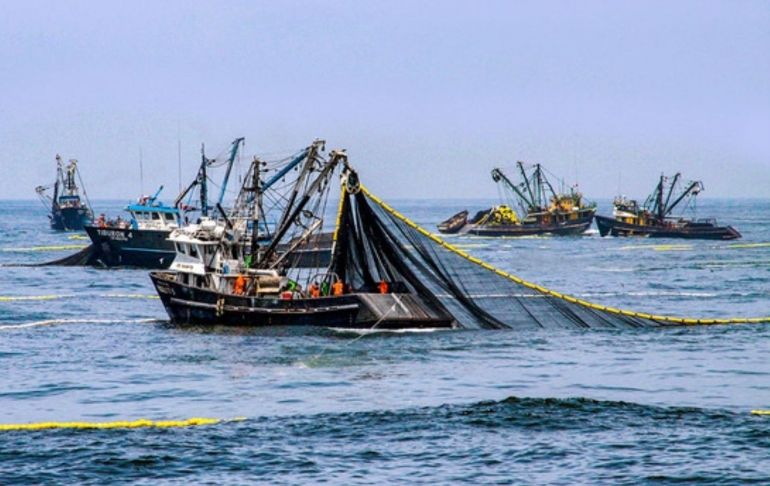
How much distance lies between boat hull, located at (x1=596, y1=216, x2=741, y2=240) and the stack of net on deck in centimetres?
10160

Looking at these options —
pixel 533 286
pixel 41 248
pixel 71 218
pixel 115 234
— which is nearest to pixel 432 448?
pixel 533 286

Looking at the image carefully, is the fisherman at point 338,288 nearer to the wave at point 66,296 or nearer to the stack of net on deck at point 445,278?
the stack of net on deck at point 445,278

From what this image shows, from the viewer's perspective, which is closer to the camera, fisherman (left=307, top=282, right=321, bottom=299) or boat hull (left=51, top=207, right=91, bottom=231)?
fisherman (left=307, top=282, right=321, bottom=299)

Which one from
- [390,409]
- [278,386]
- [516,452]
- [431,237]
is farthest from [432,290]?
[516,452]

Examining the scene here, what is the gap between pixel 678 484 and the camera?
29969 mm

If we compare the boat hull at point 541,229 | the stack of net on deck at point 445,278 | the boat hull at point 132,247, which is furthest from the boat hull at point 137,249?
the boat hull at point 541,229

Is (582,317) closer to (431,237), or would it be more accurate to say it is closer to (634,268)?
(431,237)

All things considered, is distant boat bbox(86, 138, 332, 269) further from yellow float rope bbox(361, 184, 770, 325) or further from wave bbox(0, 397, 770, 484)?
wave bbox(0, 397, 770, 484)

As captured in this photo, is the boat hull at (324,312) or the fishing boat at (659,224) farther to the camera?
the fishing boat at (659,224)

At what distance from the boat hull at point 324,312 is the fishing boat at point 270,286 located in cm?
4

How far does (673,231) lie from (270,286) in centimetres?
10588

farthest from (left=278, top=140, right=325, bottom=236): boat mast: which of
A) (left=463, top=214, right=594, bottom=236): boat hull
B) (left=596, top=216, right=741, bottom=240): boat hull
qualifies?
(left=463, top=214, right=594, bottom=236): boat hull

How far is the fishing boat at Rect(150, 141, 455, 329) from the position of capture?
56125mm

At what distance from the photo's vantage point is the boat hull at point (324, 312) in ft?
184
